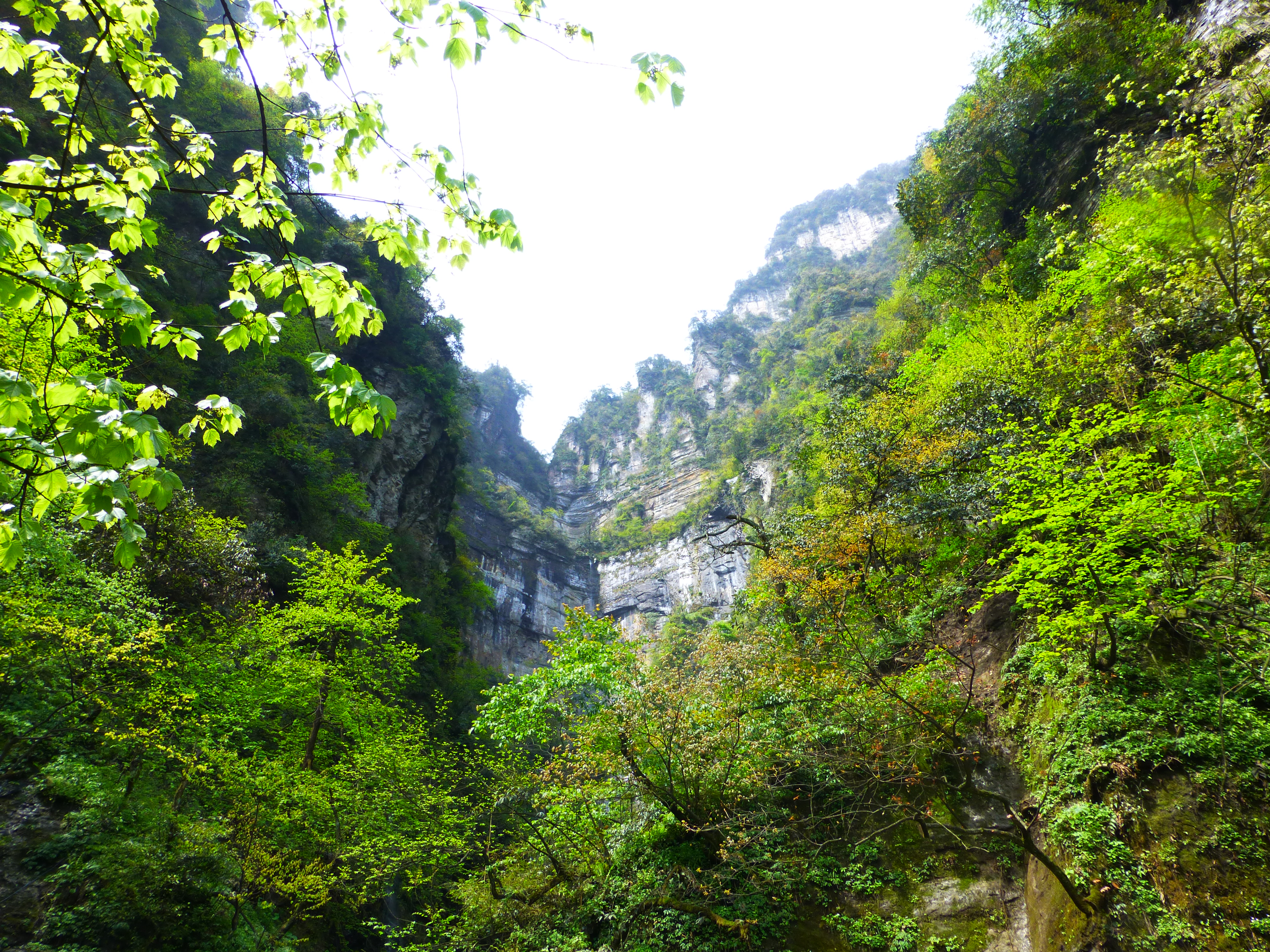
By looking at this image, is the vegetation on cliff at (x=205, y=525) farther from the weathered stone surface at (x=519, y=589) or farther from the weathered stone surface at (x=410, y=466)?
the weathered stone surface at (x=519, y=589)

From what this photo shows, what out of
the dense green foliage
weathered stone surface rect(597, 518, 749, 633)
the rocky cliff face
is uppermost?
the rocky cliff face

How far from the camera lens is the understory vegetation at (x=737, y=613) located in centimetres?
246

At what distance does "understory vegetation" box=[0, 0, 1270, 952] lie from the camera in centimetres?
246

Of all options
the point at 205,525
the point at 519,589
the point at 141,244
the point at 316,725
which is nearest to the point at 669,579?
the point at 519,589

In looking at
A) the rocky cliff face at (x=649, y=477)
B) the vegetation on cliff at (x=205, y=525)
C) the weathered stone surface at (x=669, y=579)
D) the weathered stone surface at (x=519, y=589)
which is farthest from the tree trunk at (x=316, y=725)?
the weathered stone surface at (x=669, y=579)

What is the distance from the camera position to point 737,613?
1589 centimetres

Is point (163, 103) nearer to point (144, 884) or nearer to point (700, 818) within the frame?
point (144, 884)

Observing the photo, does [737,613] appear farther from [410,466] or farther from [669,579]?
[669,579]

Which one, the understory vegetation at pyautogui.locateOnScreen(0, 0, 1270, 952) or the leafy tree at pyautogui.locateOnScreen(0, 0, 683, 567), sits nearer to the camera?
the leafy tree at pyautogui.locateOnScreen(0, 0, 683, 567)

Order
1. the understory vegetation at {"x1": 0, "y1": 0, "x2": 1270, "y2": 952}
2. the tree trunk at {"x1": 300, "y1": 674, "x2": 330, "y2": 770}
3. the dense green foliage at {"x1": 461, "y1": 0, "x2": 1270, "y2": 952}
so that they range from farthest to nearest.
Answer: the tree trunk at {"x1": 300, "y1": 674, "x2": 330, "y2": 770}
the dense green foliage at {"x1": 461, "y1": 0, "x2": 1270, "y2": 952}
the understory vegetation at {"x1": 0, "y1": 0, "x2": 1270, "y2": 952}

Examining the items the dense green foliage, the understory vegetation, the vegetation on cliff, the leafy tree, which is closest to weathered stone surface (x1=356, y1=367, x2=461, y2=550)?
the vegetation on cliff

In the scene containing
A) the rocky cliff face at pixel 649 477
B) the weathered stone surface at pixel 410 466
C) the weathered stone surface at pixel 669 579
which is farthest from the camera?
the rocky cliff face at pixel 649 477

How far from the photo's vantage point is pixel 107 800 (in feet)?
21.2

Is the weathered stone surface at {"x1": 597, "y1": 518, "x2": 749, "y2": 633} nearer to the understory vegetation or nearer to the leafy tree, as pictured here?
the understory vegetation
